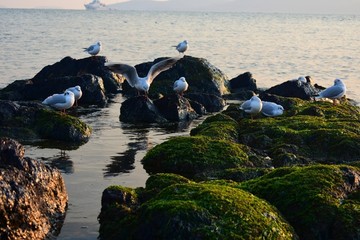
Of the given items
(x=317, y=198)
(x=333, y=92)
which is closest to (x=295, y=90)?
(x=333, y=92)

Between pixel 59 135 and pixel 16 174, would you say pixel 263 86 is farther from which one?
pixel 16 174

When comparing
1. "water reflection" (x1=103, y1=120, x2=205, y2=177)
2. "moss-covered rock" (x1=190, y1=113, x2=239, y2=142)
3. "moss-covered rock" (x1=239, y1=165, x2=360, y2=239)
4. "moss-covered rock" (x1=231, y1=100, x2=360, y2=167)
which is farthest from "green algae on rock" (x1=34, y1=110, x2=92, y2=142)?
"moss-covered rock" (x1=239, y1=165, x2=360, y2=239)

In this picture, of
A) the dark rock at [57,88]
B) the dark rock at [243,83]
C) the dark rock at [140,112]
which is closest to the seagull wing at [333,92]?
the dark rock at [140,112]

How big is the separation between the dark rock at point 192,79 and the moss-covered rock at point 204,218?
18.9 meters

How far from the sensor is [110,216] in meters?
9.68

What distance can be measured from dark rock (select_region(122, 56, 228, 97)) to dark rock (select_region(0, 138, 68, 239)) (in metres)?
17.7

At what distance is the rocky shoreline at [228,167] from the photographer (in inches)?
336

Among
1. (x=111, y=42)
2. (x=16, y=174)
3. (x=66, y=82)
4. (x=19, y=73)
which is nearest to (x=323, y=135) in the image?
(x=16, y=174)

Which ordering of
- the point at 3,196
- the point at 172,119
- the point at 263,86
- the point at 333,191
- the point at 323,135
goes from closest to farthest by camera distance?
the point at 3,196
the point at 333,191
the point at 323,135
the point at 172,119
the point at 263,86

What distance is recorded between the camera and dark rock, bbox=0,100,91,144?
17.0 m

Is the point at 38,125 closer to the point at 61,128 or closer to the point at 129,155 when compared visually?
the point at 61,128

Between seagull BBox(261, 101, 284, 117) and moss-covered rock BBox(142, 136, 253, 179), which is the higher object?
moss-covered rock BBox(142, 136, 253, 179)

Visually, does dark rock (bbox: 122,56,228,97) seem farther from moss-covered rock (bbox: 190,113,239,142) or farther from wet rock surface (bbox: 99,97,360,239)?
wet rock surface (bbox: 99,97,360,239)

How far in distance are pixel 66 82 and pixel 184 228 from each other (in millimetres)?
18887
